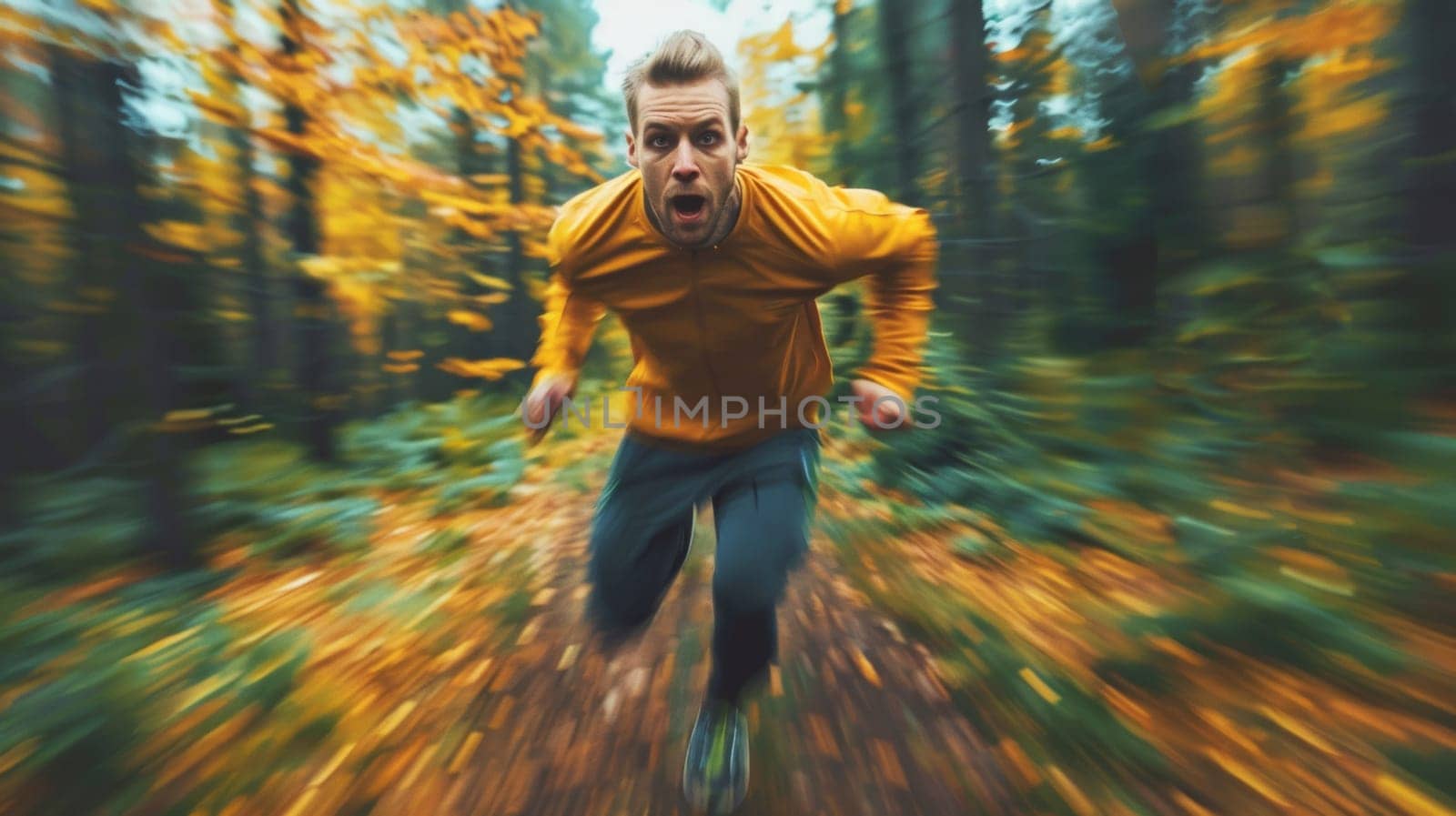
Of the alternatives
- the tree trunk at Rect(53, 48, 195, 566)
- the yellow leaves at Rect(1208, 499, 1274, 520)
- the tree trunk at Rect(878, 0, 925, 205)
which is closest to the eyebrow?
the yellow leaves at Rect(1208, 499, 1274, 520)

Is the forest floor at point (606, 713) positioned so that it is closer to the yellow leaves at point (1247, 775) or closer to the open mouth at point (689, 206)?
the yellow leaves at point (1247, 775)

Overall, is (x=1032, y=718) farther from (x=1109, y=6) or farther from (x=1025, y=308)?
A: (x=1109, y=6)

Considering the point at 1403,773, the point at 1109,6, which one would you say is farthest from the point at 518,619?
the point at 1109,6

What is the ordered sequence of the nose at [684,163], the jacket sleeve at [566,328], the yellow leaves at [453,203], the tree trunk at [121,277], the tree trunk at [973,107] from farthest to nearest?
the yellow leaves at [453,203] < the tree trunk at [973,107] < the tree trunk at [121,277] < the jacket sleeve at [566,328] < the nose at [684,163]

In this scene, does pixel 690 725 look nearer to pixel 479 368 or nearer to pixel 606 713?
pixel 606 713

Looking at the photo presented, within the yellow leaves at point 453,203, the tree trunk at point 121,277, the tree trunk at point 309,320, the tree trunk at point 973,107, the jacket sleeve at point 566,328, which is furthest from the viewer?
the tree trunk at point 309,320

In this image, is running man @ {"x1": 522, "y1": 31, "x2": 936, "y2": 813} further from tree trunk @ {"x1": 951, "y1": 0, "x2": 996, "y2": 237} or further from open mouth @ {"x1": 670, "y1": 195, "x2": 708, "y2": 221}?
tree trunk @ {"x1": 951, "y1": 0, "x2": 996, "y2": 237}

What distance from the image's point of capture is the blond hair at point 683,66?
1732 mm

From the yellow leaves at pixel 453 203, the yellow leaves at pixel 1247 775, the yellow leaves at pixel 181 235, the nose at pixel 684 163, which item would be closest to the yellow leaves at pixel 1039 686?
the yellow leaves at pixel 1247 775

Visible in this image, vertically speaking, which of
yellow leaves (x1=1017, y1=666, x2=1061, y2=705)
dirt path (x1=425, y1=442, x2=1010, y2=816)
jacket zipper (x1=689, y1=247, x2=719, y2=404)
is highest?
jacket zipper (x1=689, y1=247, x2=719, y2=404)

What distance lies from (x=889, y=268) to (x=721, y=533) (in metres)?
1.05

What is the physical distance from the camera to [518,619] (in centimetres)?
315

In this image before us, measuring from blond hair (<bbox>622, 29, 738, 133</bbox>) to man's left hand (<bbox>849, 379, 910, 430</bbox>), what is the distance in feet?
2.94

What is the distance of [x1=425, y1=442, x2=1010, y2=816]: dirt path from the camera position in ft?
6.32
